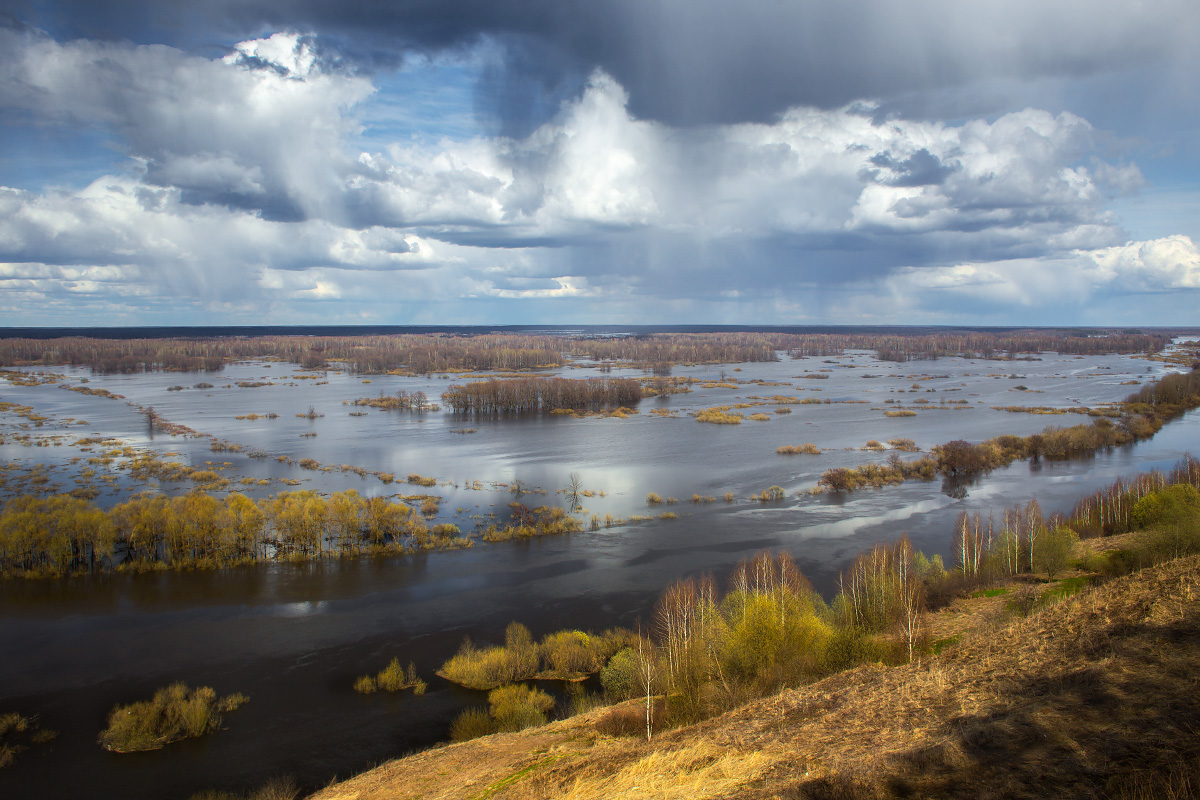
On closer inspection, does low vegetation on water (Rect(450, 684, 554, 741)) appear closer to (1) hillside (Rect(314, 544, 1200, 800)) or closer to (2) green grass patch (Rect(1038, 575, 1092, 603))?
(1) hillside (Rect(314, 544, 1200, 800))

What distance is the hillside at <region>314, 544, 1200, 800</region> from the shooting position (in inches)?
277

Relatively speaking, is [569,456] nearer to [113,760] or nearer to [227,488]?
[227,488]

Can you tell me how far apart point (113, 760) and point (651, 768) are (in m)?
13.0

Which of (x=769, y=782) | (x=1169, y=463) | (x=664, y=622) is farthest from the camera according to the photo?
(x=1169, y=463)

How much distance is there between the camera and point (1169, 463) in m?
37.9

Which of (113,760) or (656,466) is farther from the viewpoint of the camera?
(656,466)

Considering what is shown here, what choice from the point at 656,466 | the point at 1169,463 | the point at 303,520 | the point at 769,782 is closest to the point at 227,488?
the point at 303,520

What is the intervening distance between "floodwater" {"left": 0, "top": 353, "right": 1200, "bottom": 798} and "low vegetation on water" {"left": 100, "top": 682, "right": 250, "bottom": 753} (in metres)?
0.38

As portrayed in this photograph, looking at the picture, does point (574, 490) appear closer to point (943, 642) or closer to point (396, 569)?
point (396, 569)

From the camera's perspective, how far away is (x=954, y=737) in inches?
327

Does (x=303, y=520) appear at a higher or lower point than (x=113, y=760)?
higher

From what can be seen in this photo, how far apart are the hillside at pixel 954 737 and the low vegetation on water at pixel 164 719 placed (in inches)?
216

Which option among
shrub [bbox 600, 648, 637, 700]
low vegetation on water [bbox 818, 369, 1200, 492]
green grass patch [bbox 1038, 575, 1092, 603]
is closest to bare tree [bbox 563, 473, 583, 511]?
low vegetation on water [bbox 818, 369, 1200, 492]

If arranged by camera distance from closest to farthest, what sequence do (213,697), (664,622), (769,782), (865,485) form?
(769,782) → (213,697) → (664,622) → (865,485)
